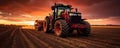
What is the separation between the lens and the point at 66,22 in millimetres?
11070

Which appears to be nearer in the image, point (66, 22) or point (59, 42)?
point (59, 42)

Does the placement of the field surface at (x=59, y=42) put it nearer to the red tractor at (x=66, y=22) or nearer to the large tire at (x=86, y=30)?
the red tractor at (x=66, y=22)

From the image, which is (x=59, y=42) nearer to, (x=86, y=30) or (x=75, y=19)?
(x=75, y=19)

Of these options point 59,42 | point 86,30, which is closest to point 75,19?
point 86,30

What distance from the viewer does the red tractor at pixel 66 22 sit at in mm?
10422

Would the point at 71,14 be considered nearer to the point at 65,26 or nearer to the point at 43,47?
the point at 65,26

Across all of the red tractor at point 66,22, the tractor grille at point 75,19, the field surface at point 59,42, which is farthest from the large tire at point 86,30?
the field surface at point 59,42

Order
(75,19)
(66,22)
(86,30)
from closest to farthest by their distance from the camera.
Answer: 1. (66,22)
2. (75,19)
3. (86,30)

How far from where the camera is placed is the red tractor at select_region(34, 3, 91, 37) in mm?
10422

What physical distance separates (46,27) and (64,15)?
315 centimetres

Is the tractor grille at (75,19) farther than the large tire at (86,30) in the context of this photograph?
No

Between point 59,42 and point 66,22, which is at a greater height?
point 66,22

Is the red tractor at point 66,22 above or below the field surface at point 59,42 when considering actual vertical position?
above

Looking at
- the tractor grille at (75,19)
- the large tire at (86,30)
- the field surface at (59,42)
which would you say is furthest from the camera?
the large tire at (86,30)
